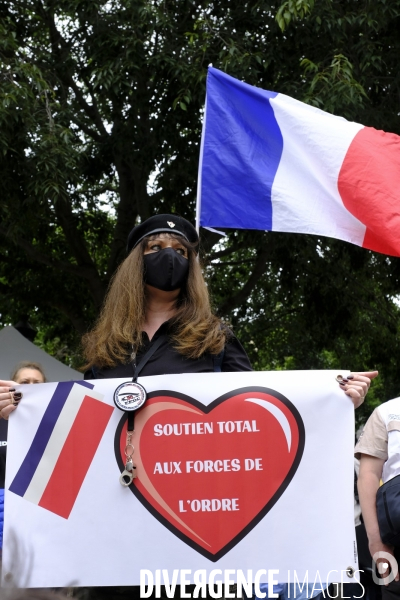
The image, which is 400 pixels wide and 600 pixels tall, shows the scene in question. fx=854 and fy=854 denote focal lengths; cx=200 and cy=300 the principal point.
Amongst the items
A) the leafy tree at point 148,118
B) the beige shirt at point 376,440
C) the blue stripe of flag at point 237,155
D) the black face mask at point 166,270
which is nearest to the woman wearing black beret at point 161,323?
the black face mask at point 166,270

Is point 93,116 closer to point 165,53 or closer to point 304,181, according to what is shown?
point 165,53

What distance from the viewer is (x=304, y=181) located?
529 cm

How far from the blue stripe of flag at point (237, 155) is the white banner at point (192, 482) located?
2412 millimetres

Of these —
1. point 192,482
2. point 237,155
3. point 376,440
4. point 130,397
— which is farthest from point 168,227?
point 237,155

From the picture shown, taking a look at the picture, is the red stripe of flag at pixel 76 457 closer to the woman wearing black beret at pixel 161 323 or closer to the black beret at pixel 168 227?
the woman wearing black beret at pixel 161 323

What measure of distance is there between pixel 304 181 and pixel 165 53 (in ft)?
11.3

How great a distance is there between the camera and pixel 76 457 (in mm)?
2891

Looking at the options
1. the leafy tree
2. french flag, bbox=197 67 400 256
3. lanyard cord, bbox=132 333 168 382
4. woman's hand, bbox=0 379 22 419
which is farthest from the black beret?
the leafy tree

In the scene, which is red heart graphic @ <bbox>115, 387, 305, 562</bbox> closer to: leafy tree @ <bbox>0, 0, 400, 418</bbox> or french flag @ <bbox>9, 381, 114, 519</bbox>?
french flag @ <bbox>9, 381, 114, 519</bbox>

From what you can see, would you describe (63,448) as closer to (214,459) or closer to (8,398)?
(8,398)

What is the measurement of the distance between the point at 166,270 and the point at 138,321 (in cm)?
21

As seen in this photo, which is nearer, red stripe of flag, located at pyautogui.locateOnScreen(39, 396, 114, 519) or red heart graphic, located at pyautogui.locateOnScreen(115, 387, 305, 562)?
red heart graphic, located at pyautogui.locateOnScreen(115, 387, 305, 562)

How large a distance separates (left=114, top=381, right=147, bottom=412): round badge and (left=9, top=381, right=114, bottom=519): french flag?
7 cm

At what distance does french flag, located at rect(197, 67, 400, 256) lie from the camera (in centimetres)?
516
